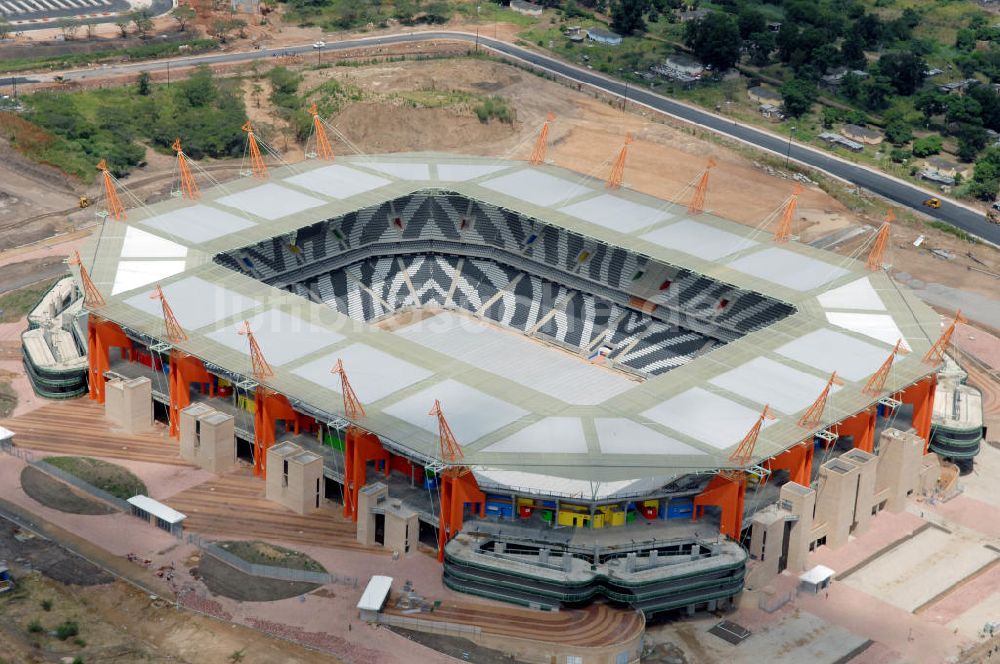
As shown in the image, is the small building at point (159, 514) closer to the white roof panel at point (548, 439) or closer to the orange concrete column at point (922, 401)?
the white roof panel at point (548, 439)

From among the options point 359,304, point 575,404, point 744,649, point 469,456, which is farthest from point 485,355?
point 744,649

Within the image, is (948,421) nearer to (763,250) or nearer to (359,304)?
(763,250)

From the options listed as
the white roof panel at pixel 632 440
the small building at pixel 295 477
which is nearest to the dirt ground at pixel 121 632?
the small building at pixel 295 477

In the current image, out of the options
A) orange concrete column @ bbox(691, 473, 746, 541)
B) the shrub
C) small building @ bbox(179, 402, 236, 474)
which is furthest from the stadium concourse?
the shrub

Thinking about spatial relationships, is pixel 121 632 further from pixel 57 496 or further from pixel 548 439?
pixel 548 439

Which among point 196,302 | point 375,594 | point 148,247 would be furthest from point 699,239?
point 375,594

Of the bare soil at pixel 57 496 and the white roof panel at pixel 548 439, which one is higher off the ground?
the white roof panel at pixel 548 439

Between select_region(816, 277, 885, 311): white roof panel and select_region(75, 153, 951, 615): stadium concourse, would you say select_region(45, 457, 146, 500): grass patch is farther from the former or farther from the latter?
select_region(816, 277, 885, 311): white roof panel
